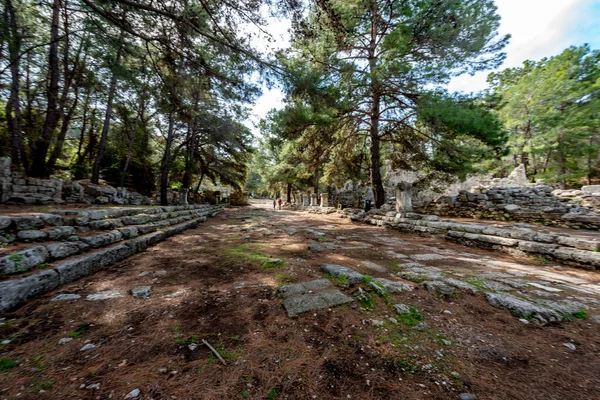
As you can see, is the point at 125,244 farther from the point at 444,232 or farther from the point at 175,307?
the point at 444,232

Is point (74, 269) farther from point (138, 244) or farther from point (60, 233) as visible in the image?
point (138, 244)

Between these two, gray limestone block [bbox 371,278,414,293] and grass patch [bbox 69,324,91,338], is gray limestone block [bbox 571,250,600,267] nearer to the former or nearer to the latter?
gray limestone block [bbox 371,278,414,293]

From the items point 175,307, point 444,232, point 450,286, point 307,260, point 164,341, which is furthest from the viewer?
point 444,232

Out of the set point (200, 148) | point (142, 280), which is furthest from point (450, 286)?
point (200, 148)

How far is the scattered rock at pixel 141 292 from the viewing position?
2.27 metres

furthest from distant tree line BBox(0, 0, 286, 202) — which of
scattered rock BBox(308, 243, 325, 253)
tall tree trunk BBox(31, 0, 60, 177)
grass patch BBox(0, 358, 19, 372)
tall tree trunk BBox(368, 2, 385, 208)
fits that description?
grass patch BBox(0, 358, 19, 372)

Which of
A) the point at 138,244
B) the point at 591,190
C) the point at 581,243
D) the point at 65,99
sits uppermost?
the point at 65,99

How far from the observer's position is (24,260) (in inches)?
87.3

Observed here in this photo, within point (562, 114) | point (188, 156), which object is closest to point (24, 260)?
point (188, 156)

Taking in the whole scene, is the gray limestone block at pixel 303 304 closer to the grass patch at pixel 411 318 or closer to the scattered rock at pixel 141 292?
the grass patch at pixel 411 318

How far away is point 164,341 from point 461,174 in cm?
1029

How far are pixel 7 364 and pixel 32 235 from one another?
236cm

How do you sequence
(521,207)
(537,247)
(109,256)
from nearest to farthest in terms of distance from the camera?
1. (109,256)
2. (537,247)
3. (521,207)

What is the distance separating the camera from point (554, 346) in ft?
5.21
